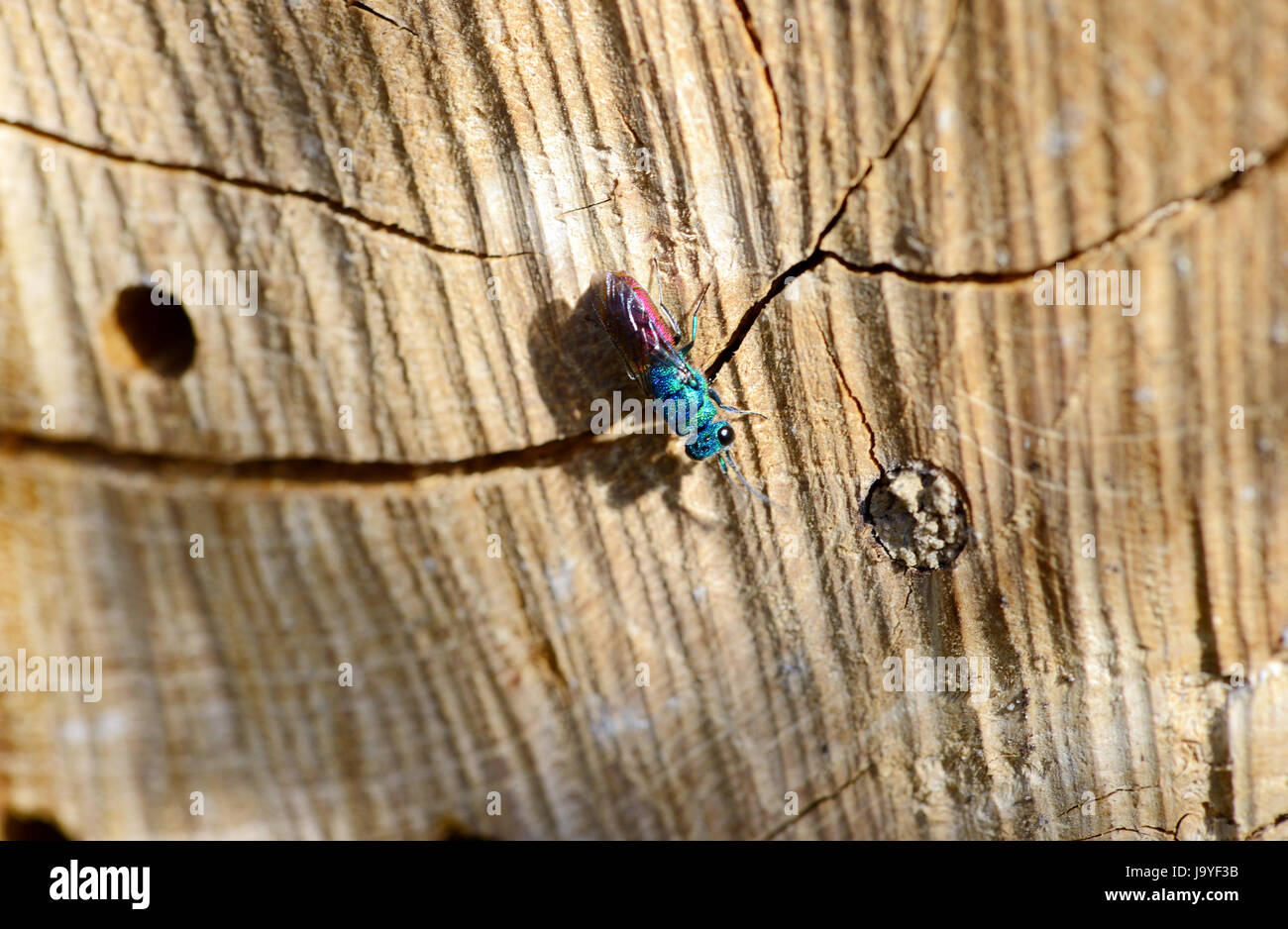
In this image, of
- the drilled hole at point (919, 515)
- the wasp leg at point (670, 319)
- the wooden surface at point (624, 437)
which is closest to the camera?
the wooden surface at point (624, 437)

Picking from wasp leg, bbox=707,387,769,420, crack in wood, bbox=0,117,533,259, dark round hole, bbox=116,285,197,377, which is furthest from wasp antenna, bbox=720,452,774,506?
dark round hole, bbox=116,285,197,377

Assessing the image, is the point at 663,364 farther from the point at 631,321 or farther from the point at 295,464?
the point at 295,464

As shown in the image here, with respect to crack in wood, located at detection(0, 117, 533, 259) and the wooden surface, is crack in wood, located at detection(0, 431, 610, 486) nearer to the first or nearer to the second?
the wooden surface

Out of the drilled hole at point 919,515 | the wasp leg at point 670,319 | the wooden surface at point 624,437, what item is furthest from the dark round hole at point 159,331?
the drilled hole at point 919,515

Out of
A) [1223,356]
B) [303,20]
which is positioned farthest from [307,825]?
[1223,356]

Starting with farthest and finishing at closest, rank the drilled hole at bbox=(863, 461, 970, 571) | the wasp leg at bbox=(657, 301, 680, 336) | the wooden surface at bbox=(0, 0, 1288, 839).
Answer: the wasp leg at bbox=(657, 301, 680, 336) → the drilled hole at bbox=(863, 461, 970, 571) → the wooden surface at bbox=(0, 0, 1288, 839)

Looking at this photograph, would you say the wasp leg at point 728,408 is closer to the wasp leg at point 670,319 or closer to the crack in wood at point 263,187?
the wasp leg at point 670,319

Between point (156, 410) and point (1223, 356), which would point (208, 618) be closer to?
point (156, 410)

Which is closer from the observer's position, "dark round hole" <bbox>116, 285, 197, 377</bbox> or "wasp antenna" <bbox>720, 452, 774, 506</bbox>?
"dark round hole" <bbox>116, 285, 197, 377</bbox>
